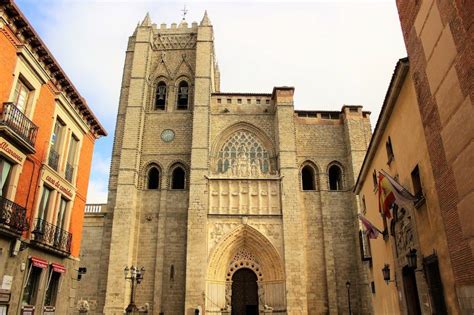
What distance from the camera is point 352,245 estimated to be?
20141mm

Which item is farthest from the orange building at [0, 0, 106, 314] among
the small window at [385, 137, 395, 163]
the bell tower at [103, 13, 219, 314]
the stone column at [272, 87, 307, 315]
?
the stone column at [272, 87, 307, 315]

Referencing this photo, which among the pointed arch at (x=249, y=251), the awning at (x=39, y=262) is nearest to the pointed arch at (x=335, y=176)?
the pointed arch at (x=249, y=251)

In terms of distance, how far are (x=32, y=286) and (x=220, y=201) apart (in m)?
10.9

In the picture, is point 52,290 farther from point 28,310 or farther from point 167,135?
point 167,135

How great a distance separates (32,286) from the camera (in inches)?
398

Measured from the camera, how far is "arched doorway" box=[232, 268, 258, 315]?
63.3ft

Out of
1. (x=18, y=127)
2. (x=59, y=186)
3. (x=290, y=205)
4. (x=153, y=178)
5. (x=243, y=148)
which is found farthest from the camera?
(x=243, y=148)

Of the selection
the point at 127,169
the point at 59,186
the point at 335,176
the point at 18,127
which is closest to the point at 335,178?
the point at 335,176

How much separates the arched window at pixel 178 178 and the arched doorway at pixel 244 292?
5.70 m

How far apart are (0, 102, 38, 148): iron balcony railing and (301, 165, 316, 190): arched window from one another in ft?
50.2

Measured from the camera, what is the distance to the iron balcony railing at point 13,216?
852cm

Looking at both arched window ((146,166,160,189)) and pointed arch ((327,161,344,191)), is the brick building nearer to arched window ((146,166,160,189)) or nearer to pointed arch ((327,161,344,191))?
pointed arch ((327,161,344,191))

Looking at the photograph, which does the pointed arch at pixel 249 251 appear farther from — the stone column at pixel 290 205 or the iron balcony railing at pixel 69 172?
the iron balcony railing at pixel 69 172

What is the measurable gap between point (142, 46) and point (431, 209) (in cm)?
2018
